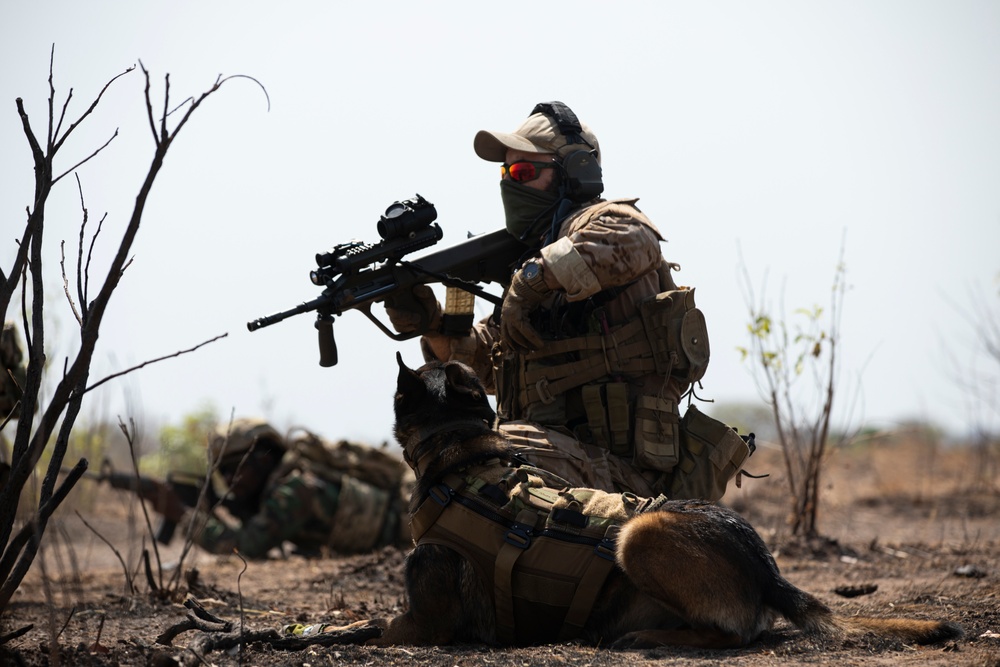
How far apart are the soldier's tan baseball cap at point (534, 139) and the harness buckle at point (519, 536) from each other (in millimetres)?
1985

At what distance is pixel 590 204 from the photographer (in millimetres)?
4719

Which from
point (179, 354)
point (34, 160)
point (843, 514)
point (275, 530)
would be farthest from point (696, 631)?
point (843, 514)

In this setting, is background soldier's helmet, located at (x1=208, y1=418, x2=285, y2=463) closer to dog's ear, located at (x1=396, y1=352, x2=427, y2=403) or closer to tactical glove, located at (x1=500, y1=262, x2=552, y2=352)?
tactical glove, located at (x1=500, y1=262, x2=552, y2=352)

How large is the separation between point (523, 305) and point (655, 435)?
855 mm

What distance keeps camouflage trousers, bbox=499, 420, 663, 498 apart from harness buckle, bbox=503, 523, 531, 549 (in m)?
0.59

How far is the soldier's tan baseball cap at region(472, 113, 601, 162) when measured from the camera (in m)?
4.71

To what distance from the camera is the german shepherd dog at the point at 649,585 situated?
133 inches

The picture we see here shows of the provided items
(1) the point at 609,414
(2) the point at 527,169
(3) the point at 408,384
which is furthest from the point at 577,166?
→ (3) the point at 408,384

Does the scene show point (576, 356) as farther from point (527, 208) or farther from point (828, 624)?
point (828, 624)

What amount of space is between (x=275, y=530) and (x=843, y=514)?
22.0 feet

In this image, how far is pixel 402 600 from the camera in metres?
5.55

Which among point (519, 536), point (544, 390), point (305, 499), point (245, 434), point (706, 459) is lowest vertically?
point (305, 499)

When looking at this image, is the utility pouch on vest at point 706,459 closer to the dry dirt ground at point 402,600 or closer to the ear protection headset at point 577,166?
the dry dirt ground at point 402,600

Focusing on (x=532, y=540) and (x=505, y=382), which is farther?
(x=505, y=382)
